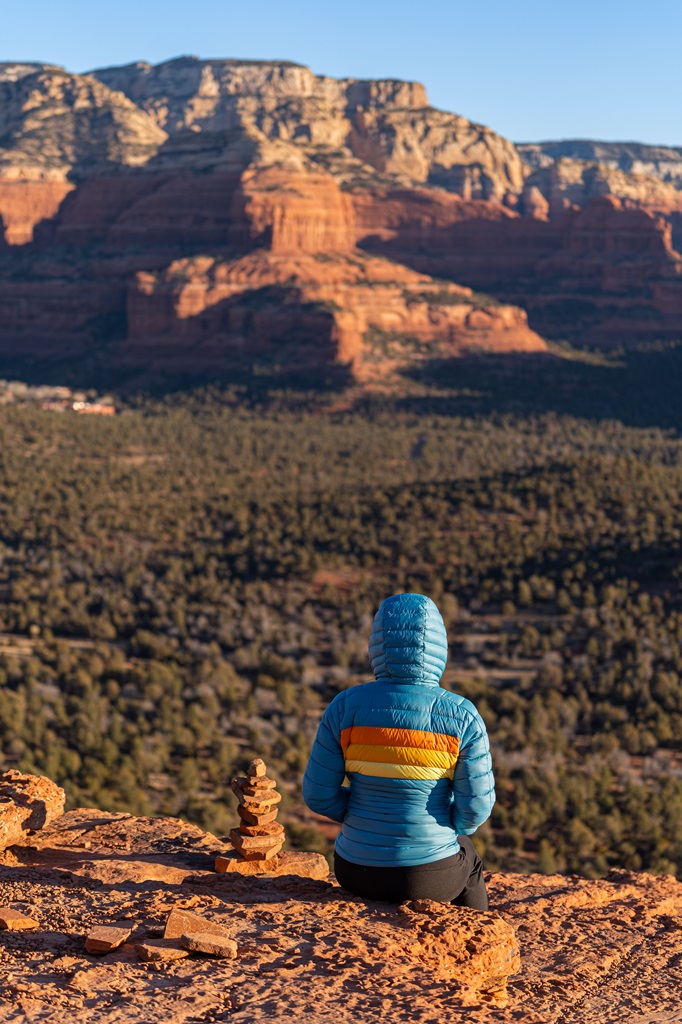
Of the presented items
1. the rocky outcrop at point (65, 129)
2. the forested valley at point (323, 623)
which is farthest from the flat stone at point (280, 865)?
the rocky outcrop at point (65, 129)

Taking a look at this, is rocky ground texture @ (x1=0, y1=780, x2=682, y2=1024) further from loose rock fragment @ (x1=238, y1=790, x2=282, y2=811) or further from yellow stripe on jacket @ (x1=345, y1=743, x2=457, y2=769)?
yellow stripe on jacket @ (x1=345, y1=743, x2=457, y2=769)

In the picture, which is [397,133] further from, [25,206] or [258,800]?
[258,800]

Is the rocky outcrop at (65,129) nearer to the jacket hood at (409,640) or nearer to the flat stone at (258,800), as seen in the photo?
Result: the flat stone at (258,800)

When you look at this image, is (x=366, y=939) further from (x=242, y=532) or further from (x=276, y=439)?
(x=276, y=439)

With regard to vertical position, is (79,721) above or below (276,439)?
below

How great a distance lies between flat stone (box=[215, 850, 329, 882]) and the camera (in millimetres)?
8047

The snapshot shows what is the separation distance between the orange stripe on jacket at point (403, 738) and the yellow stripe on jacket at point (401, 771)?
124mm

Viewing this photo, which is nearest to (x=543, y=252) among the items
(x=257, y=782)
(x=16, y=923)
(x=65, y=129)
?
(x=65, y=129)

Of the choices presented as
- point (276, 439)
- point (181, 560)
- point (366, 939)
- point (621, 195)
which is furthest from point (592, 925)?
point (621, 195)

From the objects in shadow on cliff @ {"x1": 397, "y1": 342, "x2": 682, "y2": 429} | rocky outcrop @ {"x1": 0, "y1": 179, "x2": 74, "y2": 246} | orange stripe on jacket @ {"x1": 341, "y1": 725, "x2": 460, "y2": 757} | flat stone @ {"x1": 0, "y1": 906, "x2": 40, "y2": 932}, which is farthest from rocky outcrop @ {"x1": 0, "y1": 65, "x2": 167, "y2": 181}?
orange stripe on jacket @ {"x1": 341, "y1": 725, "x2": 460, "y2": 757}

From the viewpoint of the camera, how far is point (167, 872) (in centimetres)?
802

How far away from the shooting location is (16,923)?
6715 mm

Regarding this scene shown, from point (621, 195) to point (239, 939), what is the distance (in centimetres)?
19217

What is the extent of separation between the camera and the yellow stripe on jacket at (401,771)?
21.6ft
